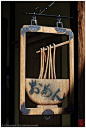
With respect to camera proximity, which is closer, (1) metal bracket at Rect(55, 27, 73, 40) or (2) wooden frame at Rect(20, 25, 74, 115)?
(2) wooden frame at Rect(20, 25, 74, 115)

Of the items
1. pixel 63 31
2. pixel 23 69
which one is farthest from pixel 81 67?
pixel 23 69

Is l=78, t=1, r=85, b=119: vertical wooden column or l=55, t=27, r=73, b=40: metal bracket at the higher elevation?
l=55, t=27, r=73, b=40: metal bracket

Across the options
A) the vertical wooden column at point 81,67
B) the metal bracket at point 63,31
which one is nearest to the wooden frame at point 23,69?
the metal bracket at point 63,31

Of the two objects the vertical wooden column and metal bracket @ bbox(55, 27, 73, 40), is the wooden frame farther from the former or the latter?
the vertical wooden column

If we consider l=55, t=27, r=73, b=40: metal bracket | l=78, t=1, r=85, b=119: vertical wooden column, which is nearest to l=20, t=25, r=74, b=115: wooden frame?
l=55, t=27, r=73, b=40: metal bracket

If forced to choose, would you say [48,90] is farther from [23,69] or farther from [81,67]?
[81,67]

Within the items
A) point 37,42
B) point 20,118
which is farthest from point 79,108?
point 20,118

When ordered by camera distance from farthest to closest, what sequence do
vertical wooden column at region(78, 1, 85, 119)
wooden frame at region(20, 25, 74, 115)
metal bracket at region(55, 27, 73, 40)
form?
vertical wooden column at region(78, 1, 85, 119)
metal bracket at region(55, 27, 73, 40)
wooden frame at region(20, 25, 74, 115)

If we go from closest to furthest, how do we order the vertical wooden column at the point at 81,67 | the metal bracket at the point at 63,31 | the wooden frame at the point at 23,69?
the wooden frame at the point at 23,69, the metal bracket at the point at 63,31, the vertical wooden column at the point at 81,67

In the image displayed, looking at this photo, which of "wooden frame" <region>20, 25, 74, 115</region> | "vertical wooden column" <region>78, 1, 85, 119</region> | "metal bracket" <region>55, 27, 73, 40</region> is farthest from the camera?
"vertical wooden column" <region>78, 1, 85, 119</region>

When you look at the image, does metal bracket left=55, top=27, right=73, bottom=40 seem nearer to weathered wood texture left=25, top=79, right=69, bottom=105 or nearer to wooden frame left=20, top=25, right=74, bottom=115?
wooden frame left=20, top=25, right=74, bottom=115

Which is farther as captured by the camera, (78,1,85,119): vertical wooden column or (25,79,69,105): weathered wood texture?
(78,1,85,119): vertical wooden column

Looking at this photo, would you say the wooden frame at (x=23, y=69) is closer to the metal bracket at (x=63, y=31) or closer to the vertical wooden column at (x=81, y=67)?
the metal bracket at (x=63, y=31)

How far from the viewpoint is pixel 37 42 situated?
521 centimetres
